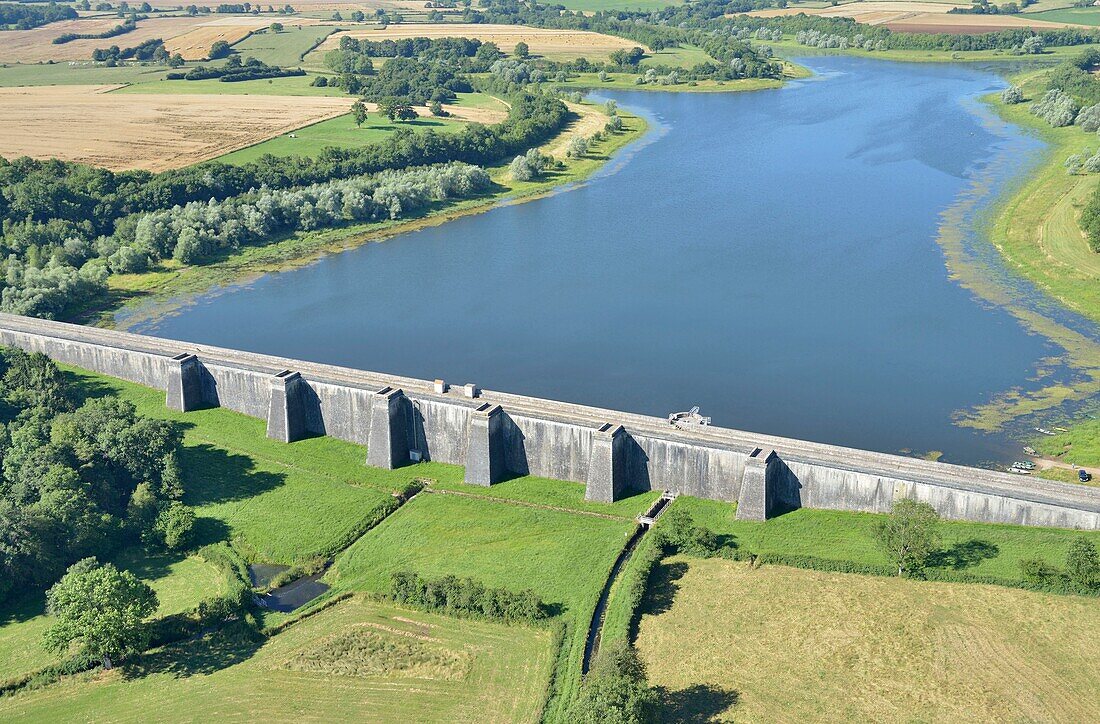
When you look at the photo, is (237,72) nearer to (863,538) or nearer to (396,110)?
(396,110)

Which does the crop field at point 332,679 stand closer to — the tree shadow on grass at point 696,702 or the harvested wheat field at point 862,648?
the tree shadow on grass at point 696,702

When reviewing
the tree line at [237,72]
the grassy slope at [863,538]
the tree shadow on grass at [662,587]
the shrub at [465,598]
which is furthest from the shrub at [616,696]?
the tree line at [237,72]

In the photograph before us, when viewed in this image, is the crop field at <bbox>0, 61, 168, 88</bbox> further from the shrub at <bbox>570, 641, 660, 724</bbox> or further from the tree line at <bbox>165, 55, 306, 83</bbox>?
the shrub at <bbox>570, 641, 660, 724</bbox>

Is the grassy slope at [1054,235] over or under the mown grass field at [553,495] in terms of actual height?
over

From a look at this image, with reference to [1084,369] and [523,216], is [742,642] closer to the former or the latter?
[1084,369]

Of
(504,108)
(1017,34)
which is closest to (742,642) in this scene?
(504,108)

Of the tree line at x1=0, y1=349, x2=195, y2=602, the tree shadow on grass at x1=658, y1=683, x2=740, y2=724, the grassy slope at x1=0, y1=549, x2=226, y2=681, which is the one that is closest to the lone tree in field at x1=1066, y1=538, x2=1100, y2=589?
the tree shadow on grass at x1=658, y1=683, x2=740, y2=724

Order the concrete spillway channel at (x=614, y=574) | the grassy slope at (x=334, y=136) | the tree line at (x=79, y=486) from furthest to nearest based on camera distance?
the grassy slope at (x=334, y=136), the tree line at (x=79, y=486), the concrete spillway channel at (x=614, y=574)

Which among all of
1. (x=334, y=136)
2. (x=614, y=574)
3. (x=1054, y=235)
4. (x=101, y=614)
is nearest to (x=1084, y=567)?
(x=614, y=574)
